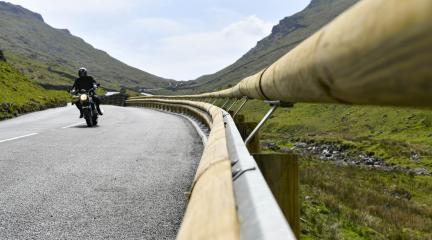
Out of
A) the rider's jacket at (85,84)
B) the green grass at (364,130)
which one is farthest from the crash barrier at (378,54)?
the green grass at (364,130)

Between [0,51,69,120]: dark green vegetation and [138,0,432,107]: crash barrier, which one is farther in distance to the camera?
[0,51,69,120]: dark green vegetation

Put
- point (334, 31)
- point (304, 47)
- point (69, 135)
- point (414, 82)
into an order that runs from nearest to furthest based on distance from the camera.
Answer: point (414, 82) < point (334, 31) < point (304, 47) < point (69, 135)

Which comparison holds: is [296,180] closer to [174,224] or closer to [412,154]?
[174,224]

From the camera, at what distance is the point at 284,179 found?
2.96 meters

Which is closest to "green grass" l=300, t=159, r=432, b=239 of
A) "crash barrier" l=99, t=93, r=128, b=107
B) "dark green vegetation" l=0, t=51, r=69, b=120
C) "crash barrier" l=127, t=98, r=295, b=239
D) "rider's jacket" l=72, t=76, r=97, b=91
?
"crash barrier" l=127, t=98, r=295, b=239

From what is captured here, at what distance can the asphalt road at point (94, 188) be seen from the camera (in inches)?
175

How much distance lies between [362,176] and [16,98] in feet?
64.3

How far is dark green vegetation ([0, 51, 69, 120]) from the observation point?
2269 centimetres

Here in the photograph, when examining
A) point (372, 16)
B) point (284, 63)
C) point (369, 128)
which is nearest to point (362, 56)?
point (372, 16)

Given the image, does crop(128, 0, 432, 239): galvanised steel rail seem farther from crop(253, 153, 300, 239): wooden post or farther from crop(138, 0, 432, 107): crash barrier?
crop(253, 153, 300, 239): wooden post

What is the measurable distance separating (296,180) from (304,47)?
1585 mm

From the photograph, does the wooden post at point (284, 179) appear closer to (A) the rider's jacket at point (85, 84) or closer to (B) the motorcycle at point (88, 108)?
(B) the motorcycle at point (88, 108)

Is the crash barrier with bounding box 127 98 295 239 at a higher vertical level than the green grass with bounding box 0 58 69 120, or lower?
higher

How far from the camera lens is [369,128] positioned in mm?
64625
